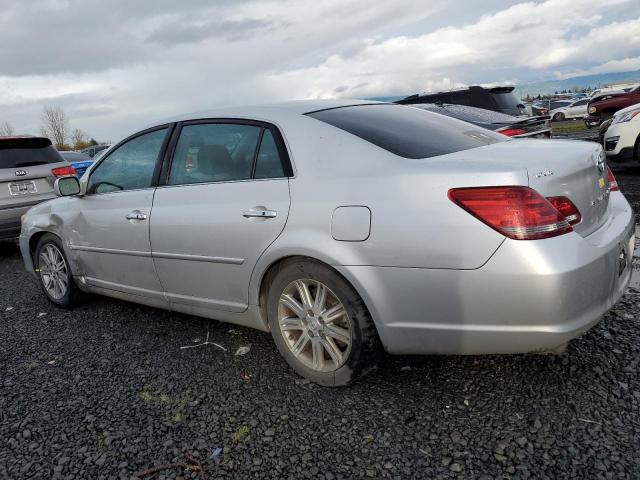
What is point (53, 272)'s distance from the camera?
14.9ft

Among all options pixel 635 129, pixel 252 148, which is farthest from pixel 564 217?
pixel 635 129

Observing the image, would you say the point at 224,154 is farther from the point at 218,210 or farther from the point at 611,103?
the point at 611,103

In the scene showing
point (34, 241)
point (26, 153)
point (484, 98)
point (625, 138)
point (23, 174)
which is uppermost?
point (26, 153)

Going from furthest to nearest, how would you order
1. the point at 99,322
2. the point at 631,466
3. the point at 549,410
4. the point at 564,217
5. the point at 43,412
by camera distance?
the point at 99,322, the point at 43,412, the point at 549,410, the point at 564,217, the point at 631,466

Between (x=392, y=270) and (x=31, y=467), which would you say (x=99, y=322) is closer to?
(x=31, y=467)

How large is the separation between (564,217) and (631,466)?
1.00m

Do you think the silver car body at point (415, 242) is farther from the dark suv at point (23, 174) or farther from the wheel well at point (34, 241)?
the dark suv at point (23, 174)

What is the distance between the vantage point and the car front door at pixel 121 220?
351cm

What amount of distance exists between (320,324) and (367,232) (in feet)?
2.01

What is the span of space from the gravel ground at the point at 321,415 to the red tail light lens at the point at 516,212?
2.86ft

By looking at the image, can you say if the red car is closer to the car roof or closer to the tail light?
the tail light

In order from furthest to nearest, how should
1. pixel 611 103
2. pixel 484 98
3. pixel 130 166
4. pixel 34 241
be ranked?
pixel 611 103, pixel 484 98, pixel 34 241, pixel 130 166

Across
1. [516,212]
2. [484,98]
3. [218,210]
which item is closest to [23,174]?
[218,210]

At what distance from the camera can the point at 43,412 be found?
2.78 metres
